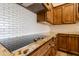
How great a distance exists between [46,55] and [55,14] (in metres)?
0.36

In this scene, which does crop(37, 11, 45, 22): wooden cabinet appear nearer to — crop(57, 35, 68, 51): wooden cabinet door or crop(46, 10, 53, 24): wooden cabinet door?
crop(46, 10, 53, 24): wooden cabinet door

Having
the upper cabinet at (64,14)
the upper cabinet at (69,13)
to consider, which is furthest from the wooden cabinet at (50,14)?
the upper cabinet at (69,13)

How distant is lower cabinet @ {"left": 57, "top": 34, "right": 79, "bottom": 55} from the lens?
109 centimetres

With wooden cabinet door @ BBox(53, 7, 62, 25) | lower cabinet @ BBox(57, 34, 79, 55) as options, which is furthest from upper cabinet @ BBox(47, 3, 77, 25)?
lower cabinet @ BBox(57, 34, 79, 55)

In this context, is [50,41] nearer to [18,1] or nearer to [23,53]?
[23,53]

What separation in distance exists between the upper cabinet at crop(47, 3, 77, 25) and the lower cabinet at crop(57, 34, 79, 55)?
12cm

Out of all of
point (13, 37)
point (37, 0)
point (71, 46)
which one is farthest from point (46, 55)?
point (37, 0)

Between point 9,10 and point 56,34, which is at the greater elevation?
point 9,10

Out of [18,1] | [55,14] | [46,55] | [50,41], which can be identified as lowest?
[46,55]

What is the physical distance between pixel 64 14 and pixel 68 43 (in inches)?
9.8

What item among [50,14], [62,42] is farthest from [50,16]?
[62,42]

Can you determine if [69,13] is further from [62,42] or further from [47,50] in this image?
[47,50]

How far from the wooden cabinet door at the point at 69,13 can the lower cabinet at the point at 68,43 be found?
126mm

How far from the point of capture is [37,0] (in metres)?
1.10
